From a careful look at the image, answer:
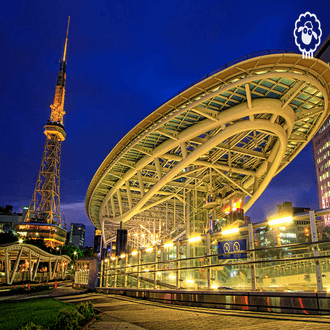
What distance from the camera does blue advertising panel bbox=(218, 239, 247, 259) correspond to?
28.9 feet

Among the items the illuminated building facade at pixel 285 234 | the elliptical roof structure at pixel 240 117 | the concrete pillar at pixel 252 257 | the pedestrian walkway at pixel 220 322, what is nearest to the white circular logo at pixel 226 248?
the concrete pillar at pixel 252 257

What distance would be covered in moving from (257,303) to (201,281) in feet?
8.60

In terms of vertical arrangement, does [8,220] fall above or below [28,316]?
above

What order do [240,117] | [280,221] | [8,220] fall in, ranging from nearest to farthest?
[280,221] < [240,117] < [8,220]

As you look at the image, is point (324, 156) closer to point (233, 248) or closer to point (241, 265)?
point (233, 248)

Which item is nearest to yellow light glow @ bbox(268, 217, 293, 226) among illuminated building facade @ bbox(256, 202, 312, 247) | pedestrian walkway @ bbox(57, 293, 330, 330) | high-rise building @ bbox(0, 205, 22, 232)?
illuminated building facade @ bbox(256, 202, 312, 247)

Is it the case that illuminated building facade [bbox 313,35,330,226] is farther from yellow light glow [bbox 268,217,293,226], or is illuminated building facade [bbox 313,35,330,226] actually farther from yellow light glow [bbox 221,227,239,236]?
yellow light glow [bbox 268,217,293,226]

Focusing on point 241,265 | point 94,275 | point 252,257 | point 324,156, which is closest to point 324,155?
point 324,156

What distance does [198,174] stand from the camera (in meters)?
38.2

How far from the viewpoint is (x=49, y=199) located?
4894 inches

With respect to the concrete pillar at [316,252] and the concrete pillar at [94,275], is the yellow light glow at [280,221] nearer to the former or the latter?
the concrete pillar at [316,252]

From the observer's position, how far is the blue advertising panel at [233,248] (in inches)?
347

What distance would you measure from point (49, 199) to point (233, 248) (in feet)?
410

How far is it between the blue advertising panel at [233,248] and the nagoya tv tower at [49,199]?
113m
